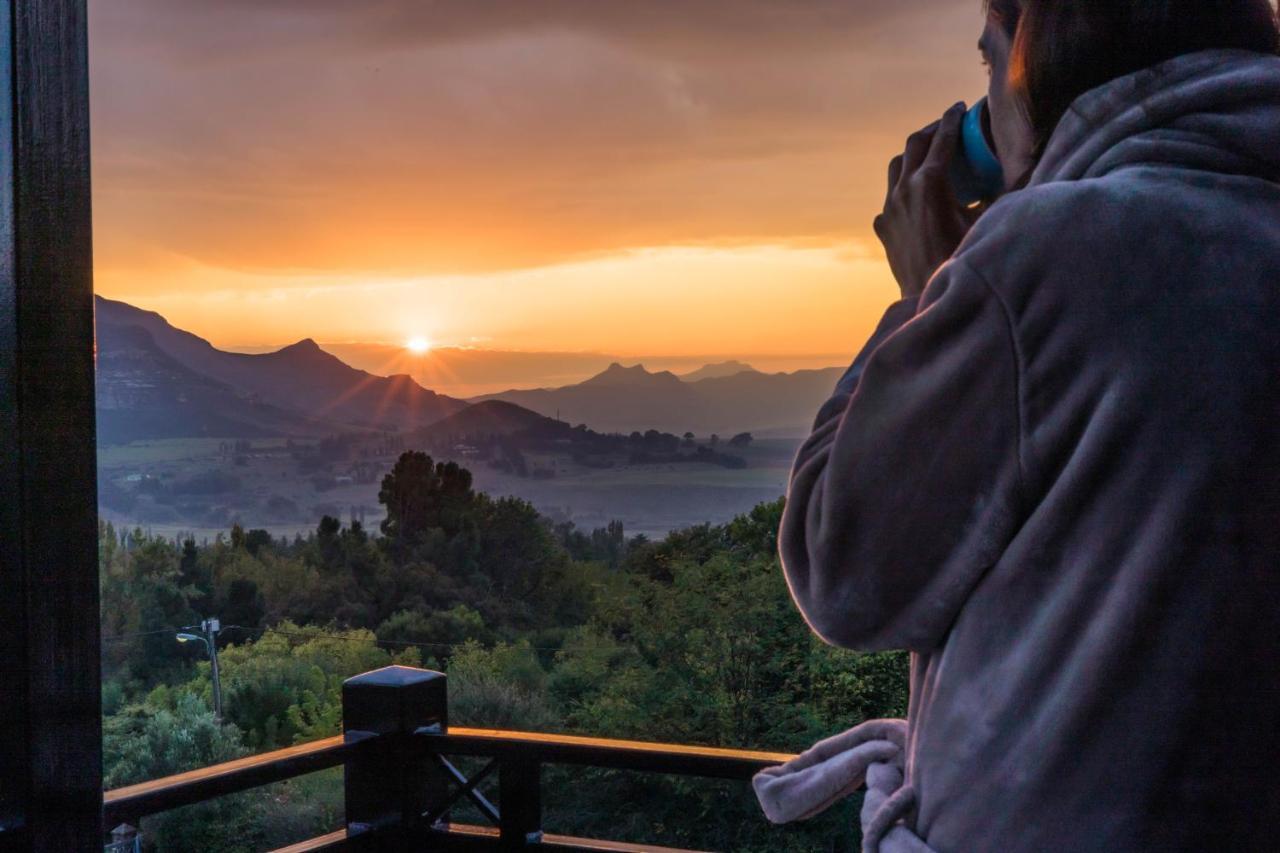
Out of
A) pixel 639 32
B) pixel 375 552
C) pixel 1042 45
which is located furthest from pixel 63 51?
pixel 375 552

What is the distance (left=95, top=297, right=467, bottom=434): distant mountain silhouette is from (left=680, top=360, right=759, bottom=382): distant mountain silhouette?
2218 millimetres

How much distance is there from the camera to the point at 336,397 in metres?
8.25

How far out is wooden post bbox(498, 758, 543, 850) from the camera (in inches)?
84.9

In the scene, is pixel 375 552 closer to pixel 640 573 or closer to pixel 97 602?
pixel 640 573

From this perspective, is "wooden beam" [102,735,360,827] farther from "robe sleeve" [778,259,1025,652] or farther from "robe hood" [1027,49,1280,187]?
"robe hood" [1027,49,1280,187]

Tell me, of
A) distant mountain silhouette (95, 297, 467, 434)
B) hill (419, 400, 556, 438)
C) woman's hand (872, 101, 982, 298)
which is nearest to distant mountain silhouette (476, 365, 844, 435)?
hill (419, 400, 556, 438)

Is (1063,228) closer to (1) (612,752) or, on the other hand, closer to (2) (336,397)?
(1) (612,752)

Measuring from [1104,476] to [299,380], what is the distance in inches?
314

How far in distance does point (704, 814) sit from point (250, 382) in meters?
4.23

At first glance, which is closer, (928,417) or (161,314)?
(928,417)

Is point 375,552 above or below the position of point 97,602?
below

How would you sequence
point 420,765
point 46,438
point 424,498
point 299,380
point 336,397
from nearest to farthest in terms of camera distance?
1. point 46,438
2. point 420,765
3. point 299,380
4. point 336,397
5. point 424,498

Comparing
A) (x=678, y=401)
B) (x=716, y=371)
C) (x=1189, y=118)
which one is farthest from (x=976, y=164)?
(x=678, y=401)

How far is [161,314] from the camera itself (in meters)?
7.75
